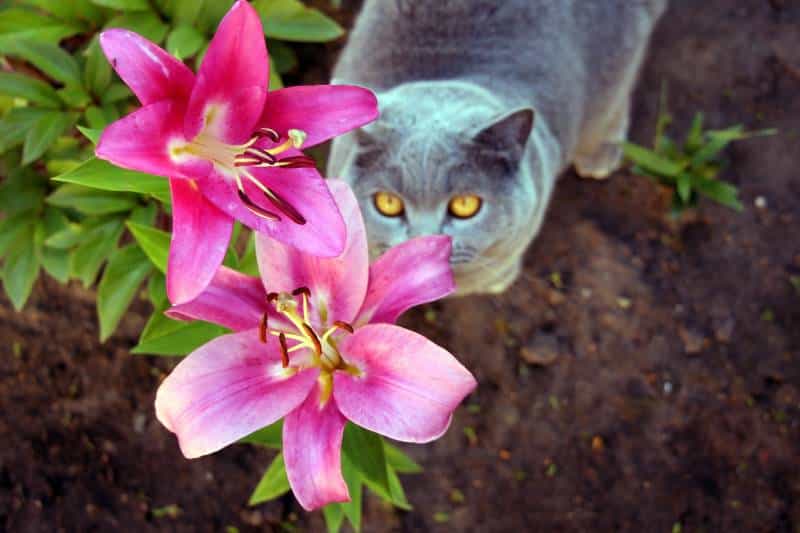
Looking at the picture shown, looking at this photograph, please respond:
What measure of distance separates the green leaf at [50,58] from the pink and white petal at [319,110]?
953 millimetres

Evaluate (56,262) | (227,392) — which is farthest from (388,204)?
(56,262)

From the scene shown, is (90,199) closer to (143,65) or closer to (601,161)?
(143,65)

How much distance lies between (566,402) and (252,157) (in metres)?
1.49

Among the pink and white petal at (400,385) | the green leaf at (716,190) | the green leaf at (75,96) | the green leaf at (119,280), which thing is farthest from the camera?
the green leaf at (716,190)

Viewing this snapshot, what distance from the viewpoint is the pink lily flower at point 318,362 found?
73 centimetres

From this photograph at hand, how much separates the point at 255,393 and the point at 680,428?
1.53m

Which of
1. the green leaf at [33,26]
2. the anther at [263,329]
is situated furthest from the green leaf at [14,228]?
the anther at [263,329]

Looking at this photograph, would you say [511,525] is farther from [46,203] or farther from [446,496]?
[46,203]

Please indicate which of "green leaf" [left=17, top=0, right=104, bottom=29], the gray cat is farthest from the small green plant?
"green leaf" [left=17, top=0, right=104, bottom=29]

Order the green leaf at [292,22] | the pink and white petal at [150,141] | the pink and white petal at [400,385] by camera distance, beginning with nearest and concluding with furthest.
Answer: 1. the pink and white petal at [150,141]
2. the pink and white petal at [400,385]
3. the green leaf at [292,22]

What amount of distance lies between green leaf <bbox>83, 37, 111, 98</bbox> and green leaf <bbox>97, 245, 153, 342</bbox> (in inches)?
13.3

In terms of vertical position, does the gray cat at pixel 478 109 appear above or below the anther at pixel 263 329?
below

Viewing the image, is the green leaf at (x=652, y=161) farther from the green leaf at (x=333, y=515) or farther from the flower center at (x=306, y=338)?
the flower center at (x=306, y=338)

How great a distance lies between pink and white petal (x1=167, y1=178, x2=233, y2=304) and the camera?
657 millimetres
